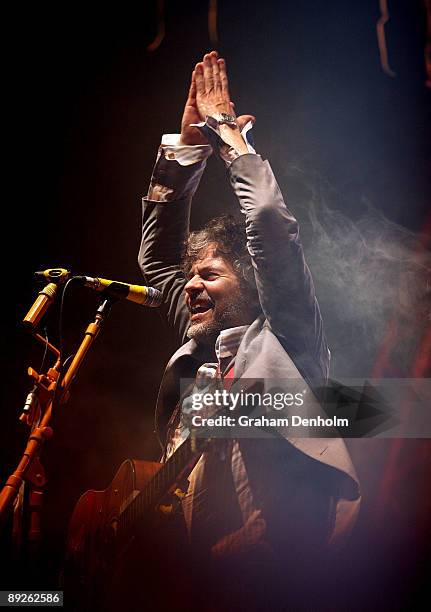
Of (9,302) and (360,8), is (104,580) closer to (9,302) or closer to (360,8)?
(9,302)

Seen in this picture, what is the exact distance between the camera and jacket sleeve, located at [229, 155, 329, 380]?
208 cm

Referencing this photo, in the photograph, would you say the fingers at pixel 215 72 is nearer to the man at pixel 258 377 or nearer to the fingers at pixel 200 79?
the fingers at pixel 200 79

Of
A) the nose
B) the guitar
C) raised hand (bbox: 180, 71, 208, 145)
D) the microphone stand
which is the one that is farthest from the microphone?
raised hand (bbox: 180, 71, 208, 145)

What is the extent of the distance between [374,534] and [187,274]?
1250 mm

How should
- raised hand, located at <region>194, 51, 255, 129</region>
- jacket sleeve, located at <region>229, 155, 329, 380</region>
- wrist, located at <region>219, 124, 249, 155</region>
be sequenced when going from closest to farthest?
jacket sleeve, located at <region>229, 155, 329, 380</region>, wrist, located at <region>219, 124, 249, 155</region>, raised hand, located at <region>194, 51, 255, 129</region>

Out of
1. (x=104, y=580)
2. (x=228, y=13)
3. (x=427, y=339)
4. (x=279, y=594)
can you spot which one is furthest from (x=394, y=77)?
(x=104, y=580)

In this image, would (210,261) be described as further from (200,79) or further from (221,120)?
(200,79)

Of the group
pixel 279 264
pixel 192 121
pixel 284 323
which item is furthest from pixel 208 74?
pixel 284 323

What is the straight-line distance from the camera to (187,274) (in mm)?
2566

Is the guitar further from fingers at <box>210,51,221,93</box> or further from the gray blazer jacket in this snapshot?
fingers at <box>210,51,221,93</box>

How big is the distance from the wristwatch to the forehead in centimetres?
48

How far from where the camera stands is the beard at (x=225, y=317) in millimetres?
2387

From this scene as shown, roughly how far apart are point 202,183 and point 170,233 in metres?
0.28

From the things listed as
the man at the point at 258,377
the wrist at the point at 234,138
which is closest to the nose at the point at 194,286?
the man at the point at 258,377
